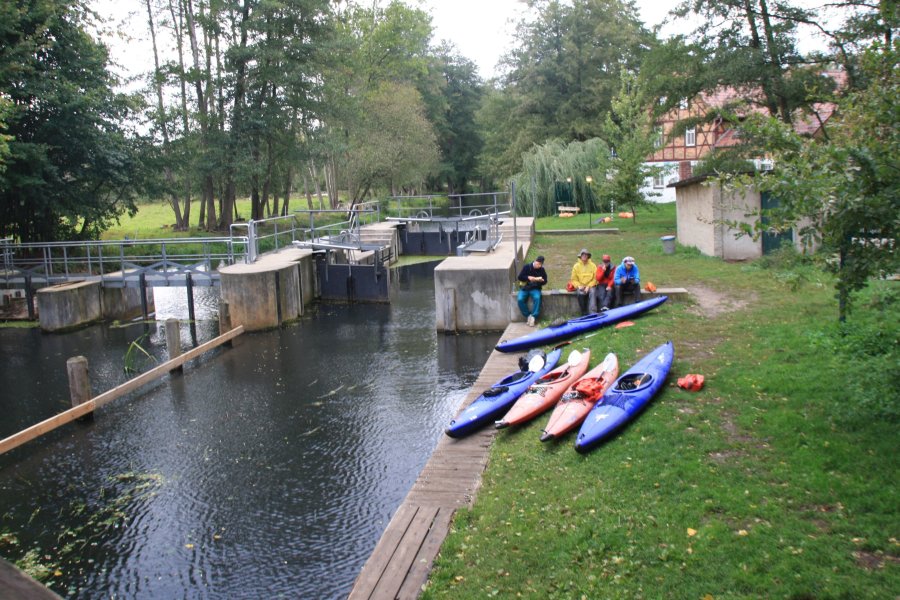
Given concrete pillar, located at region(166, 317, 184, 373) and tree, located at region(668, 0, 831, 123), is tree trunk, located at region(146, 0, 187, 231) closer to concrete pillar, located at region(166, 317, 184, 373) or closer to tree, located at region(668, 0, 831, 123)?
concrete pillar, located at region(166, 317, 184, 373)

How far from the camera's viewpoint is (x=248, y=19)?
31672 millimetres

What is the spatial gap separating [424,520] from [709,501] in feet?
9.28

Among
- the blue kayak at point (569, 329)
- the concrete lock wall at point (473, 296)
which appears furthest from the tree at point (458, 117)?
the blue kayak at point (569, 329)

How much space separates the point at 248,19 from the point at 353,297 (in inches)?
582

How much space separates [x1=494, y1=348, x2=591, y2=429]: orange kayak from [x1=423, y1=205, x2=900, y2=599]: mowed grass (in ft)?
0.64

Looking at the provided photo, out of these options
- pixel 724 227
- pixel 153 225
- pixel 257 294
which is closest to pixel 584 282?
pixel 724 227

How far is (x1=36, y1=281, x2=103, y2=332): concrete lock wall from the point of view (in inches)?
850

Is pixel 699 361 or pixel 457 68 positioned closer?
pixel 699 361

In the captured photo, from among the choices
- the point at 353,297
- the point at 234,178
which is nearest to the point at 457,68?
the point at 234,178

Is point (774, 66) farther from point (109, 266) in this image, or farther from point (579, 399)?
point (109, 266)

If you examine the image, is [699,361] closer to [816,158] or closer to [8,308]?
[816,158]

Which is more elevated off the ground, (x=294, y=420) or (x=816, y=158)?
(x=816, y=158)

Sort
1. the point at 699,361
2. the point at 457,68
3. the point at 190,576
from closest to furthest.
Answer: the point at 190,576 → the point at 699,361 → the point at 457,68

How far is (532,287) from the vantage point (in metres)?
16.5
